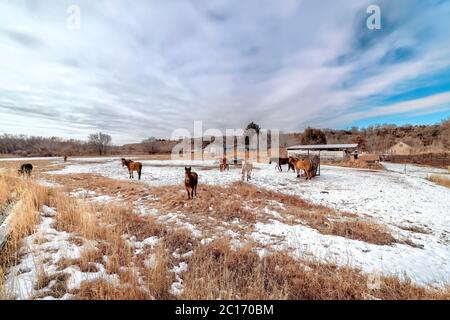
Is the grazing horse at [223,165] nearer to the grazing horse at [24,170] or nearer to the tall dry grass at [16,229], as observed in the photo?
the tall dry grass at [16,229]

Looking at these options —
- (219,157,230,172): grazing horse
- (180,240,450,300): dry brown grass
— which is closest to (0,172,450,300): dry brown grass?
(180,240,450,300): dry brown grass

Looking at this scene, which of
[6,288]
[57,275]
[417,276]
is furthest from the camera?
[417,276]

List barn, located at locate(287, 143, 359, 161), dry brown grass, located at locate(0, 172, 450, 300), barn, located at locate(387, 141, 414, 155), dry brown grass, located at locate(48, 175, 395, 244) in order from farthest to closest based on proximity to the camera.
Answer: barn, located at locate(387, 141, 414, 155), barn, located at locate(287, 143, 359, 161), dry brown grass, located at locate(48, 175, 395, 244), dry brown grass, located at locate(0, 172, 450, 300)

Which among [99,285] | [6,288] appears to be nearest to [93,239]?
[6,288]

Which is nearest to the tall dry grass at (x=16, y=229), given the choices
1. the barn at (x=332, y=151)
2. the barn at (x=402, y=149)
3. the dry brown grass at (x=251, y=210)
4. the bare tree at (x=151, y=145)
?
the dry brown grass at (x=251, y=210)

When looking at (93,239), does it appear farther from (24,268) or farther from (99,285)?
(99,285)

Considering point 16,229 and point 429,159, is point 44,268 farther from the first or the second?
point 429,159

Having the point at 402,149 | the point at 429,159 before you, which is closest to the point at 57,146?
the point at 429,159

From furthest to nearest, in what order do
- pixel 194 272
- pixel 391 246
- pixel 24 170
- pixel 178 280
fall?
pixel 24 170, pixel 391 246, pixel 194 272, pixel 178 280

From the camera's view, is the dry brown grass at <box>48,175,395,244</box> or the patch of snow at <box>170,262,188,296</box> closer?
the patch of snow at <box>170,262,188,296</box>

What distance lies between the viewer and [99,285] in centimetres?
280

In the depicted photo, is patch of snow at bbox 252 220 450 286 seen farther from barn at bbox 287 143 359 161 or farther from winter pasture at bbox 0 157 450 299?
barn at bbox 287 143 359 161

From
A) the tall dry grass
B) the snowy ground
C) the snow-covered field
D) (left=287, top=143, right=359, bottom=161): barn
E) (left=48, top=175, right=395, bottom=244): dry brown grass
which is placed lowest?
the snow-covered field
